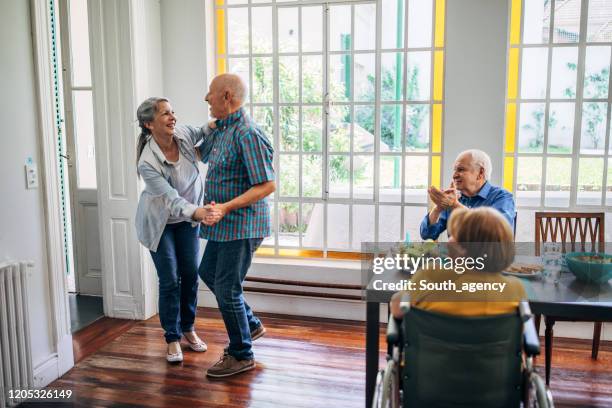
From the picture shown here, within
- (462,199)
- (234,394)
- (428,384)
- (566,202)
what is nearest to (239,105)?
(462,199)

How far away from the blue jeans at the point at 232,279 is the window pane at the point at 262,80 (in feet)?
4.91

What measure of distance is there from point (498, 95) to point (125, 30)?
2.59 m

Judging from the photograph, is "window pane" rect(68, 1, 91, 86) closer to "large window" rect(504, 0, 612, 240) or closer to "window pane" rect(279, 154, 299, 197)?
"window pane" rect(279, 154, 299, 197)

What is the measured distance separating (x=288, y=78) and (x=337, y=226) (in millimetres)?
1184

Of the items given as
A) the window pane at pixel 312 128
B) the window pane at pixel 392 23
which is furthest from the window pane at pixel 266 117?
the window pane at pixel 392 23

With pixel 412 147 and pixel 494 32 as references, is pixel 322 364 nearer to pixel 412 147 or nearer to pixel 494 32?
pixel 412 147

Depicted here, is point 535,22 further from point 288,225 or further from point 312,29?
point 288,225

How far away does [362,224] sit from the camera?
13.1 ft

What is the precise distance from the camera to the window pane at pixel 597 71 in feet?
11.4

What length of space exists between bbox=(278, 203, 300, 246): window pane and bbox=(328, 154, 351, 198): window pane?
12.8 inches

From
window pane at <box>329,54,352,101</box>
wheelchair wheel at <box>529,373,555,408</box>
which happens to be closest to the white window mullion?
window pane at <box>329,54,352,101</box>

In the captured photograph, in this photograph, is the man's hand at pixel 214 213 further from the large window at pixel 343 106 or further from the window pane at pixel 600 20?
the window pane at pixel 600 20

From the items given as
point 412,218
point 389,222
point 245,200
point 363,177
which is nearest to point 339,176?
point 363,177

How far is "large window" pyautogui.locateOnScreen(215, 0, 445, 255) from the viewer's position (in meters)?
3.77
